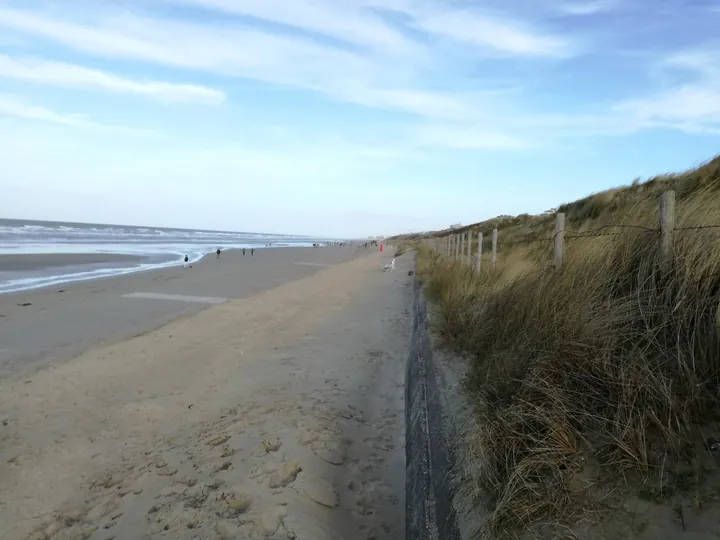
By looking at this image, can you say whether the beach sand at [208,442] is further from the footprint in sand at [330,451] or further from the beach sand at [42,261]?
the beach sand at [42,261]

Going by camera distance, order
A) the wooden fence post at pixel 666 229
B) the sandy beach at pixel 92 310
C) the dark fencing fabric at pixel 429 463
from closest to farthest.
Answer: the dark fencing fabric at pixel 429 463 → the wooden fence post at pixel 666 229 → the sandy beach at pixel 92 310

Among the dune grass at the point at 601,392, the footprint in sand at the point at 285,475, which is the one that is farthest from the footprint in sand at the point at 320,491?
the dune grass at the point at 601,392

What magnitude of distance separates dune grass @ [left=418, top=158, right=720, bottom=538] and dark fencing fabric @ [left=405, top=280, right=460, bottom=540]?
16 centimetres

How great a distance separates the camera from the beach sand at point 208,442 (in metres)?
3.38

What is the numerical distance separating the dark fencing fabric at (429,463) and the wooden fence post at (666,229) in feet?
6.14

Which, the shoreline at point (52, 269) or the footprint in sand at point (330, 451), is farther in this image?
the shoreline at point (52, 269)

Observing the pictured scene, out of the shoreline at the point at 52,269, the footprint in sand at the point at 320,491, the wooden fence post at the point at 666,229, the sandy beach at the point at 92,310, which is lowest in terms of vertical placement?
the footprint in sand at the point at 320,491

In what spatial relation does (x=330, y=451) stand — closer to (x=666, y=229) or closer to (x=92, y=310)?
(x=666, y=229)

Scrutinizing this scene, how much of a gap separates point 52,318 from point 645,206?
10674 mm

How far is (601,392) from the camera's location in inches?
104

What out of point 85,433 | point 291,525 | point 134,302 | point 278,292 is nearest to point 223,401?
point 85,433

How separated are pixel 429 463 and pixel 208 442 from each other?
2187mm

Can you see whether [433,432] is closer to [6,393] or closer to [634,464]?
[634,464]

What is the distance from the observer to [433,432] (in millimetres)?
3715
